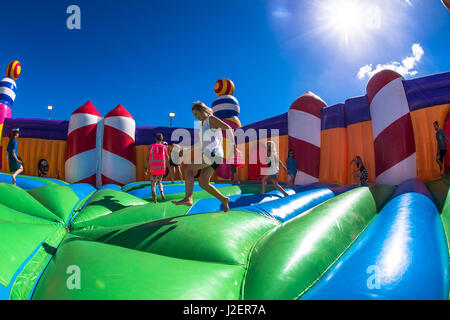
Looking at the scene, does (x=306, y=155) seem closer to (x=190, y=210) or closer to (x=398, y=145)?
(x=398, y=145)

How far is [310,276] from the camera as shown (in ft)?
3.67

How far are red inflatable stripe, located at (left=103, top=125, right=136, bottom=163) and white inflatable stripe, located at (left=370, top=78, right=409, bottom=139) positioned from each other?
554 cm

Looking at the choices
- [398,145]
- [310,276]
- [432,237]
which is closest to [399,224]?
[432,237]

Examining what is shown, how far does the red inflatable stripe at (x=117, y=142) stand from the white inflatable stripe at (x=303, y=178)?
13.6 feet

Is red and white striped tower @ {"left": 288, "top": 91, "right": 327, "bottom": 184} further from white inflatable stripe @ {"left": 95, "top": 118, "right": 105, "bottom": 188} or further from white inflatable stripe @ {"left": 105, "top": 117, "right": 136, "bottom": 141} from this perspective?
white inflatable stripe @ {"left": 95, "top": 118, "right": 105, "bottom": 188}

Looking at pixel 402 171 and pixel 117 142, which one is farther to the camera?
pixel 117 142

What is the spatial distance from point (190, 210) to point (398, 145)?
11.8 feet

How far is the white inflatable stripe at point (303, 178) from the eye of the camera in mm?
5105

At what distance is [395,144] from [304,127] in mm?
1702

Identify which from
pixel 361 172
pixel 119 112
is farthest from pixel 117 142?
pixel 361 172

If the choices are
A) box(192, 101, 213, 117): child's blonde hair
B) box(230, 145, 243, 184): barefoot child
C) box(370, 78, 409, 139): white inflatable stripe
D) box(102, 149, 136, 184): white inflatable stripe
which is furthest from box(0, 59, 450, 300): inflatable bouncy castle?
box(102, 149, 136, 184): white inflatable stripe

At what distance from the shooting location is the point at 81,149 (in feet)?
20.2

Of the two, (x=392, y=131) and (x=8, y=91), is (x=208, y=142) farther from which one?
(x=8, y=91)

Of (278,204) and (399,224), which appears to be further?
(278,204)
